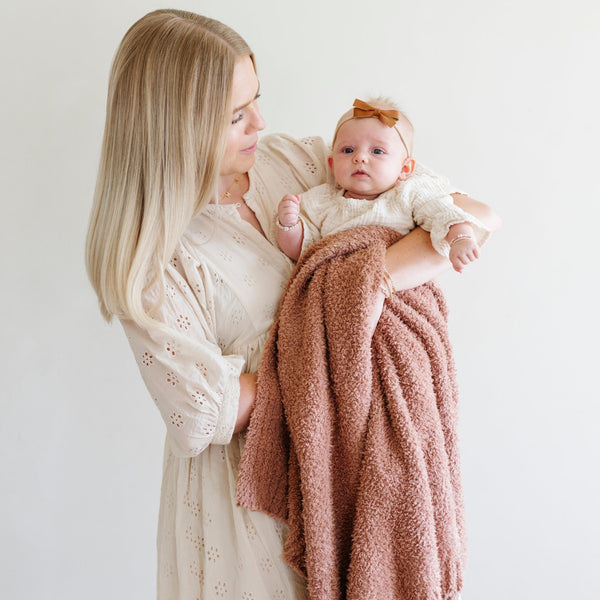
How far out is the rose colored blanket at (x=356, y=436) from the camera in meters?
1.20

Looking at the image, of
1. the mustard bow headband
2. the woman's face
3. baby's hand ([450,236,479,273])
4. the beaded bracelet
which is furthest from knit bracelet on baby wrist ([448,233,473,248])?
the woman's face

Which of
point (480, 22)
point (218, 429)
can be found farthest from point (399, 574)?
point (480, 22)

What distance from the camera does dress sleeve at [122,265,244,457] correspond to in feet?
4.05

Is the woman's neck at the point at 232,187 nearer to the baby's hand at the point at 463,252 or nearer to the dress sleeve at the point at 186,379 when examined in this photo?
the dress sleeve at the point at 186,379

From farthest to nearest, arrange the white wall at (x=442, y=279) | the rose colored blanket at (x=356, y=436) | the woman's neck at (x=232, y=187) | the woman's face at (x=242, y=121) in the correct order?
the white wall at (x=442, y=279) < the woman's neck at (x=232, y=187) < the woman's face at (x=242, y=121) < the rose colored blanket at (x=356, y=436)

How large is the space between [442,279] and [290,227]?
0.70 meters

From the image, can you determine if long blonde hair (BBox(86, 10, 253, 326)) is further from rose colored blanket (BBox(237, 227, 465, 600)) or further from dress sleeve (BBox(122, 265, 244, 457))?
rose colored blanket (BBox(237, 227, 465, 600))

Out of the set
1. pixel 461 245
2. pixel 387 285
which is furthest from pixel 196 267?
pixel 461 245

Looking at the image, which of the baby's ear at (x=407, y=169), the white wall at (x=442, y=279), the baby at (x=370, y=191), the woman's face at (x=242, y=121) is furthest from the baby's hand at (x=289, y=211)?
the white wall at (x=442, y=279)

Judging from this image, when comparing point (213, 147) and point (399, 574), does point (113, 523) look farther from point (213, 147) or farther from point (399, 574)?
point (213, 147)

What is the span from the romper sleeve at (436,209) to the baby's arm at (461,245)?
13mm

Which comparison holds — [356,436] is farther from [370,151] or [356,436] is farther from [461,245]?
[370,151]

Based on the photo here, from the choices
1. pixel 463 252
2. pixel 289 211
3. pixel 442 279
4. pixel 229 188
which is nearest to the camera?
pixel 463 252

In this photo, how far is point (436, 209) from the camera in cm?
130
